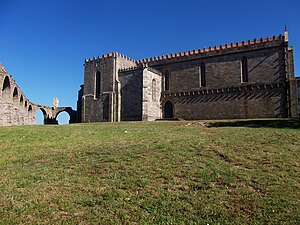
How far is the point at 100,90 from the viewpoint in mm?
36094

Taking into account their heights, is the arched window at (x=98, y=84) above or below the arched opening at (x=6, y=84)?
above

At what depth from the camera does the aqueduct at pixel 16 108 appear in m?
25.8

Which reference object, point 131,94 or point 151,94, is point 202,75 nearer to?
point 151,94

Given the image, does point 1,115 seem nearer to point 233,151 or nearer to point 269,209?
point 233,151

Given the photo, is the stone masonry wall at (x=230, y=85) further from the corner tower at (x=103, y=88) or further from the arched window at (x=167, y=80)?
the corner tower at (x=103, y=88)

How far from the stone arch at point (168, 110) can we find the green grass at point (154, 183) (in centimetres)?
2155

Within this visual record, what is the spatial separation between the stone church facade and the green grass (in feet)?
58.1

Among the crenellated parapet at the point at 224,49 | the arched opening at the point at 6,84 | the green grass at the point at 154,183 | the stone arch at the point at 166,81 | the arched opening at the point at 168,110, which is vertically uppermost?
the crenellated parapet at the point at 224,49

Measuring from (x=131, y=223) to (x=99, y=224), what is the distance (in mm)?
642

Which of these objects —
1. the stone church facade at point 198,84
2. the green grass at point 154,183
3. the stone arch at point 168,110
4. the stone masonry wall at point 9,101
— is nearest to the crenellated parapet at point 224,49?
the stone church facade at point 198,84

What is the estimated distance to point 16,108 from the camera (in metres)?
30.3

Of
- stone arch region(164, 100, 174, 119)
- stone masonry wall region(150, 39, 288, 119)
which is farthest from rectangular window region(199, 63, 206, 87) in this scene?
stone arch region(164, 100, 174, 119)

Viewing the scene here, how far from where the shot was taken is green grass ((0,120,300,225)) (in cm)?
549

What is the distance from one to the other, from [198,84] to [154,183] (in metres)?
25.6
